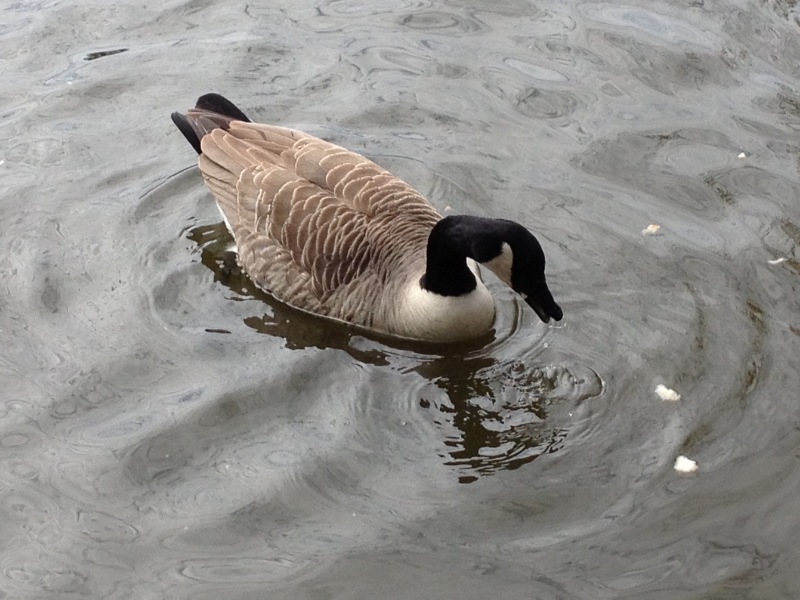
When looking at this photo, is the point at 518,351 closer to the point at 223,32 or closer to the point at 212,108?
the point at 212,108

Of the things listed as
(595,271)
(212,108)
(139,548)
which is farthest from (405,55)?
(139,548)

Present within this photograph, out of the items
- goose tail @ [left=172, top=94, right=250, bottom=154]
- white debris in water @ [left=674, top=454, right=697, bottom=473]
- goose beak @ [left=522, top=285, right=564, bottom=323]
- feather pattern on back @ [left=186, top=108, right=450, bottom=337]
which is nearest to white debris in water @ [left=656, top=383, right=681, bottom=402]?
white debris in water @ [left=674, top=454, right=697, bottom=473]

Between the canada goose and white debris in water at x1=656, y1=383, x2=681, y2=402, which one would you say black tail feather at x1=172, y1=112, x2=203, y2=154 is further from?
white debris in water at x1=656, y1=383, x2=681, y2=402

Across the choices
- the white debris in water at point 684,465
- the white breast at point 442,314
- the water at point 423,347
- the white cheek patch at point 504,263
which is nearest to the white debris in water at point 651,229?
the water at point 423,347

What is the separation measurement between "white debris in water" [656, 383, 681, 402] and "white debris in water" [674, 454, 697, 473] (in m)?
0.46

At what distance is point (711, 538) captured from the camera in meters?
5.03

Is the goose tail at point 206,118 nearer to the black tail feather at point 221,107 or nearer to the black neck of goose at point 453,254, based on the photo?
the black tail feather at point 221,107

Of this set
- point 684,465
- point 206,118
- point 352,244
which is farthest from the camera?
point 206,118

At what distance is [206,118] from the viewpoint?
736 centimetres

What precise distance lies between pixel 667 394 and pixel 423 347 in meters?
1.55

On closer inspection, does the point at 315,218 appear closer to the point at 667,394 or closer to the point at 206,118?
the point at 206,118

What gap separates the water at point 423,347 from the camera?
5035 mm

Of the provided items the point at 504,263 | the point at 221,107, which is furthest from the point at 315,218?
the point at 221,107

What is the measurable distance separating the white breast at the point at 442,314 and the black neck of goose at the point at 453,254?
0.05 meters
